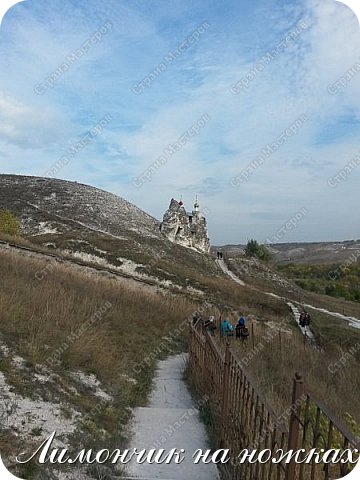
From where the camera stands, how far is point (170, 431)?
506cm

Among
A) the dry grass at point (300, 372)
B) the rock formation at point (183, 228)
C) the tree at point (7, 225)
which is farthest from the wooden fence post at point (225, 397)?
the rock formation at point (183, 228)

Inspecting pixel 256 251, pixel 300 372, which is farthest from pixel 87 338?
pixel 256 251

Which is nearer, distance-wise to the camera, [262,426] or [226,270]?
[262,426]

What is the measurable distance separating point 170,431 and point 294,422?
276 centimetres

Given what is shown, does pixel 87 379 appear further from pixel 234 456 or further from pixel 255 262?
pixel 255 262

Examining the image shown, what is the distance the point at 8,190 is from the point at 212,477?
61.3 metres

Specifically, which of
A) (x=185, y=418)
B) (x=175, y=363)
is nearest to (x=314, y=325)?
(x=175, y=363)

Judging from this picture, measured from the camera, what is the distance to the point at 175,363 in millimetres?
9227

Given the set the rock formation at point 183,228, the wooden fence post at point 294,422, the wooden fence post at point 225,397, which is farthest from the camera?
the rock formation at point 183,228

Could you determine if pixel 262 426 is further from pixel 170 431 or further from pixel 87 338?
pixel 87 338

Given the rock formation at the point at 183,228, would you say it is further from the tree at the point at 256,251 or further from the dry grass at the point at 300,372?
the dry grass at the point at 300,372

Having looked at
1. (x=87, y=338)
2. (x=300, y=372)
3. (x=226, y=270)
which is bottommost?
(x=300, y=372)

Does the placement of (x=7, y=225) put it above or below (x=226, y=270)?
above

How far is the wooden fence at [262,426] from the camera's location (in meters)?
2.60
